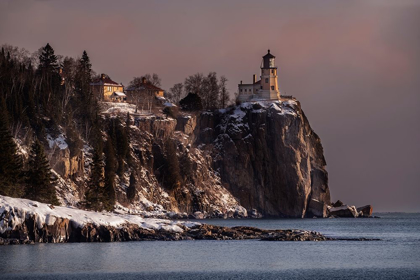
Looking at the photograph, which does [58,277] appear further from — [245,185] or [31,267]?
[245,185]

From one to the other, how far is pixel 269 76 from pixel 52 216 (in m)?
106

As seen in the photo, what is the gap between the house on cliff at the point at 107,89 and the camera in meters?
156

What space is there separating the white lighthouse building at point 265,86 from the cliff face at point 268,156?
2596 mm

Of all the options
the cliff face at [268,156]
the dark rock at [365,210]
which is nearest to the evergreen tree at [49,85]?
the cliff face at [268,156]

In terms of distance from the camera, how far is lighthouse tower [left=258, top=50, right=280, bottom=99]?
170 metres

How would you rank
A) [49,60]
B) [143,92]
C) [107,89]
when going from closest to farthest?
[49,60], [107,89], [143,92]

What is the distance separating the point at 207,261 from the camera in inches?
2473

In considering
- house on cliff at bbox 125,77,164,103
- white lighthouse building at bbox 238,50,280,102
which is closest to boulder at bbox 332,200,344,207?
white lighthouse building at bbox 238,50,280,102

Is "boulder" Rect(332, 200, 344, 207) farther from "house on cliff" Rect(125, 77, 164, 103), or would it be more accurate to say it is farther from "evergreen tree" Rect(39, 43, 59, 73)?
"evergreen tree" Rect(39, 43, 59, 73)

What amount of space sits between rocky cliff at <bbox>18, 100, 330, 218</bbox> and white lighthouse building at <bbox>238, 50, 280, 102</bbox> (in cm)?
270

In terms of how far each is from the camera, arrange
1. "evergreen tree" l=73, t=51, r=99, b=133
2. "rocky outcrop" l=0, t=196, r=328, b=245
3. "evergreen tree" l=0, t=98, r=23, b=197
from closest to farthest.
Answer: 1. "rocky outcrop" l=0, t=196, r=328, b=245
2. "evergreen tree" l=0, t=98, r=23, b=197
3. "evergreen tree" l=73, t=51, r=99, b=133

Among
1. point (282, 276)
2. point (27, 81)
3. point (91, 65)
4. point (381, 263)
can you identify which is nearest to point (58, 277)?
point (282, 276)

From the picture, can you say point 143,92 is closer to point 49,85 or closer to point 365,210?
point 49,85

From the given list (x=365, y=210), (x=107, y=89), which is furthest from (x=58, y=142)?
(x=365, y=210)
